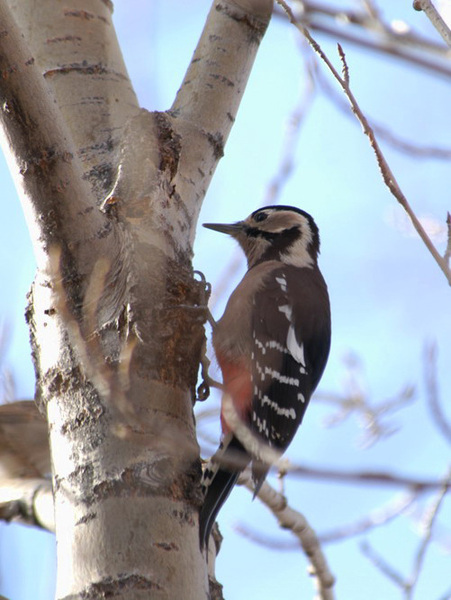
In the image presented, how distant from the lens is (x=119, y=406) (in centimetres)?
225

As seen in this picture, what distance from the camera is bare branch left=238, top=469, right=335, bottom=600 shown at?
11.7 feet

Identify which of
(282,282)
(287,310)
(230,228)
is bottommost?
(287,310)

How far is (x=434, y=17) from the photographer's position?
1.98 metres

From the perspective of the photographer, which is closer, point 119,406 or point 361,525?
point 119,406

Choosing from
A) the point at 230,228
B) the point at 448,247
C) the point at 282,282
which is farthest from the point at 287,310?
the point at 448,247

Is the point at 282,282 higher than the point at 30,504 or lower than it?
higher

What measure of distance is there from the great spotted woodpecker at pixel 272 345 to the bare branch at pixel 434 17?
5.53 feet

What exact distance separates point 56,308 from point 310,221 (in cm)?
295

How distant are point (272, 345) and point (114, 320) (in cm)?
156

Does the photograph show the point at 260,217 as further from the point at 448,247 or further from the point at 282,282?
the point at 448,247

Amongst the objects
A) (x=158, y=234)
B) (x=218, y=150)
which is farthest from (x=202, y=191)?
(x=158, y=234)

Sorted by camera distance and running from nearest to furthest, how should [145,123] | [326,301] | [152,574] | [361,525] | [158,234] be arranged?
[152,574], [361,525], [158,234], [145,123], [326,301]

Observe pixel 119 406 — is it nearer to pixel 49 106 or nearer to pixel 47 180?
pixel 47 180

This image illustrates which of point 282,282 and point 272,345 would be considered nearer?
point 272,345
